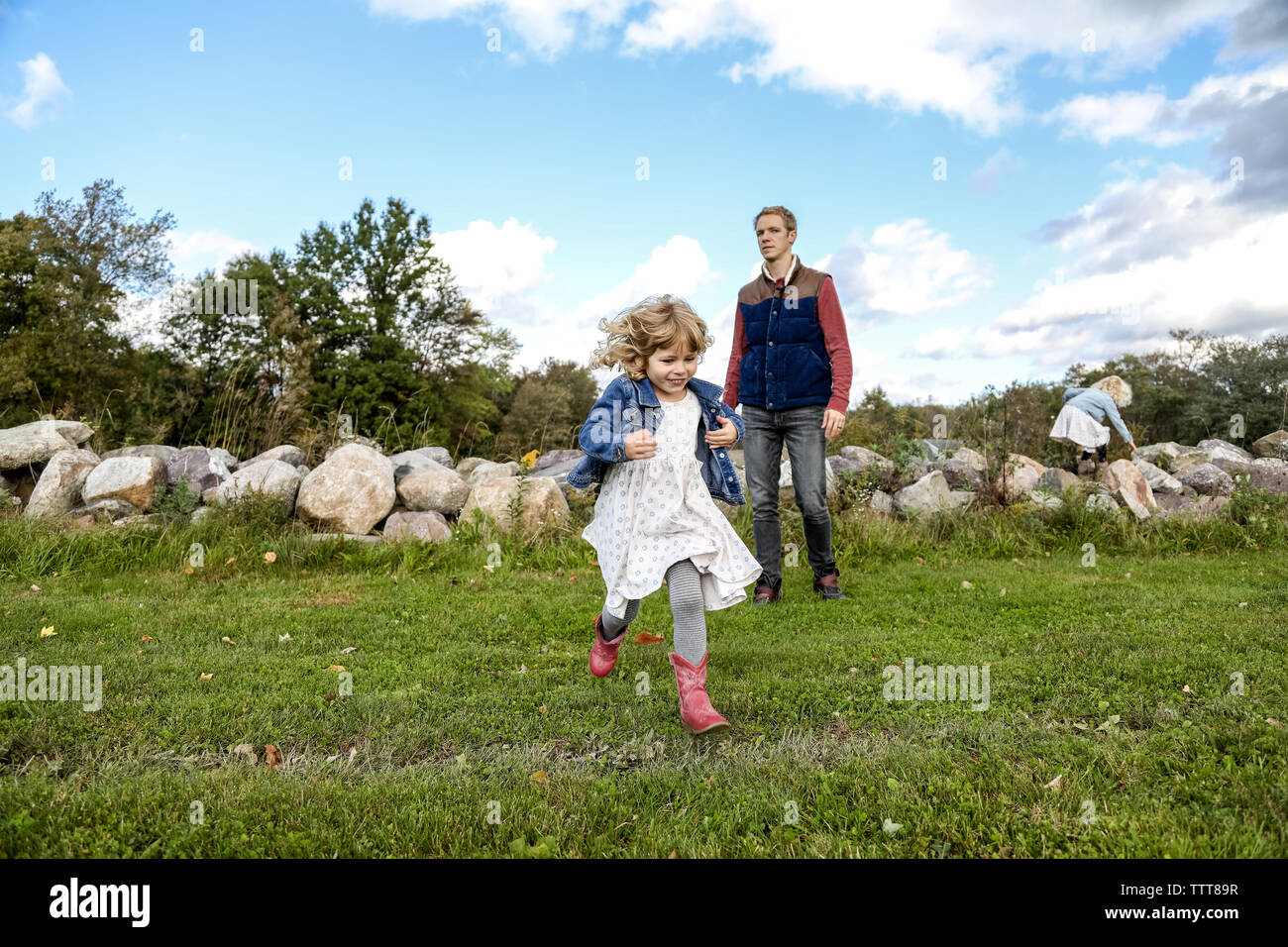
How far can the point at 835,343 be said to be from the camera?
17.9 feet

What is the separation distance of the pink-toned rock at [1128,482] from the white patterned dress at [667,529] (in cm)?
713

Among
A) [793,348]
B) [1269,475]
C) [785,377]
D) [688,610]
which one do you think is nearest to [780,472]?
[785,377]

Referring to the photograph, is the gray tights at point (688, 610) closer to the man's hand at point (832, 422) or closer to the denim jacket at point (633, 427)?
the denim jacket at point (633, 427)

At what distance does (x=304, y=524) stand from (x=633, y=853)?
19.5 ft

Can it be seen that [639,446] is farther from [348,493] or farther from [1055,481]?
[1055,481]

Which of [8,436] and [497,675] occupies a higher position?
[8,436]

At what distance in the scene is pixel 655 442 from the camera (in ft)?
11.3

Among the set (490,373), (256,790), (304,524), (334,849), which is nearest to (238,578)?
(304,524)

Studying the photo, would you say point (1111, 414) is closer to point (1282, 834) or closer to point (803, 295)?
point (803, 295)

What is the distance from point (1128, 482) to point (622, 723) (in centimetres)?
787

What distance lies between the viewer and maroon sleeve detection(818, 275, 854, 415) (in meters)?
5.36

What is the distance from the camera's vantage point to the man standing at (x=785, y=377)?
542 centimetres

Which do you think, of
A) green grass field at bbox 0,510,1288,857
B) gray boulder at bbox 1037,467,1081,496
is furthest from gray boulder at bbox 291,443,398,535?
gray boulder at bbox 1037,467,1081,496

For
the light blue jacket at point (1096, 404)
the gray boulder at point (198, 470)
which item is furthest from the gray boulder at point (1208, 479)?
the gray boulder at point (198, 470)
